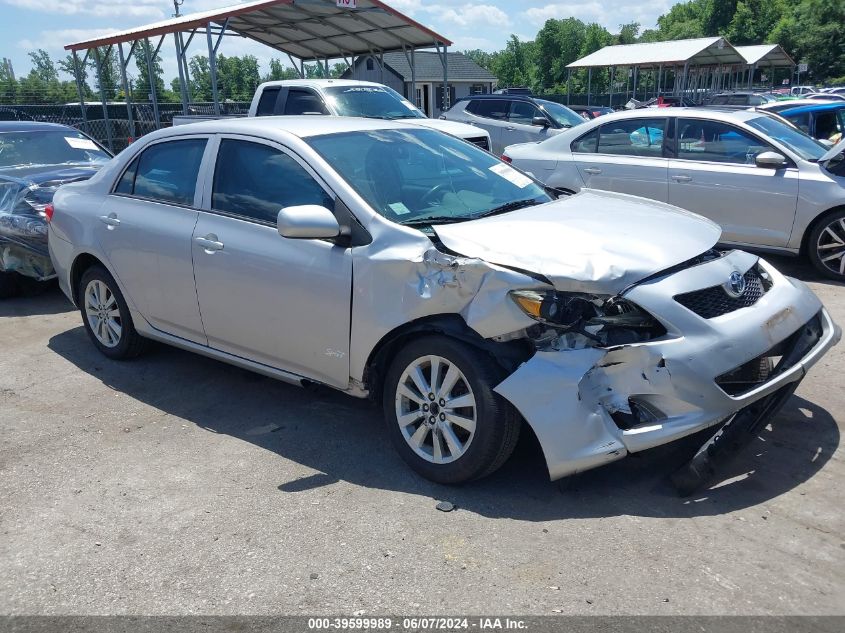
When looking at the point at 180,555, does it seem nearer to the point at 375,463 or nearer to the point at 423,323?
the point at 375,463

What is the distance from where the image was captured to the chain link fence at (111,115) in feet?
62.3

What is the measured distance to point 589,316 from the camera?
3.26m

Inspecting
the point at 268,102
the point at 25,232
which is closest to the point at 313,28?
the point at 268,102

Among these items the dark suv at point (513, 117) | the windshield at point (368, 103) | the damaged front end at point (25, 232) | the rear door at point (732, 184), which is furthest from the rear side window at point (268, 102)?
the rear door at point (732, 184)

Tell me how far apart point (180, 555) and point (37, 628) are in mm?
598

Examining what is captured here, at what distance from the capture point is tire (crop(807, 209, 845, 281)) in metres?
6.89

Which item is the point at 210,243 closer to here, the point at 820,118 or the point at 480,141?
the point at 480,141

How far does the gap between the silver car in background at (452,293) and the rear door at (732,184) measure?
3.41 meters

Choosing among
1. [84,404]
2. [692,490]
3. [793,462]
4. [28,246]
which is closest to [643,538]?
[692,490]

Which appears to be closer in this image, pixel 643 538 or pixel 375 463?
pixel 643 538

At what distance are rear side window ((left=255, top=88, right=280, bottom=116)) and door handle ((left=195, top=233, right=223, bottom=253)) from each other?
7321mm

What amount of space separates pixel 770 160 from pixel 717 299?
14.1 ft

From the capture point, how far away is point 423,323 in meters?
3.55

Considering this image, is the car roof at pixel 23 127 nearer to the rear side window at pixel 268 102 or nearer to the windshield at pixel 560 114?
the rear side window at pixel 268 102
